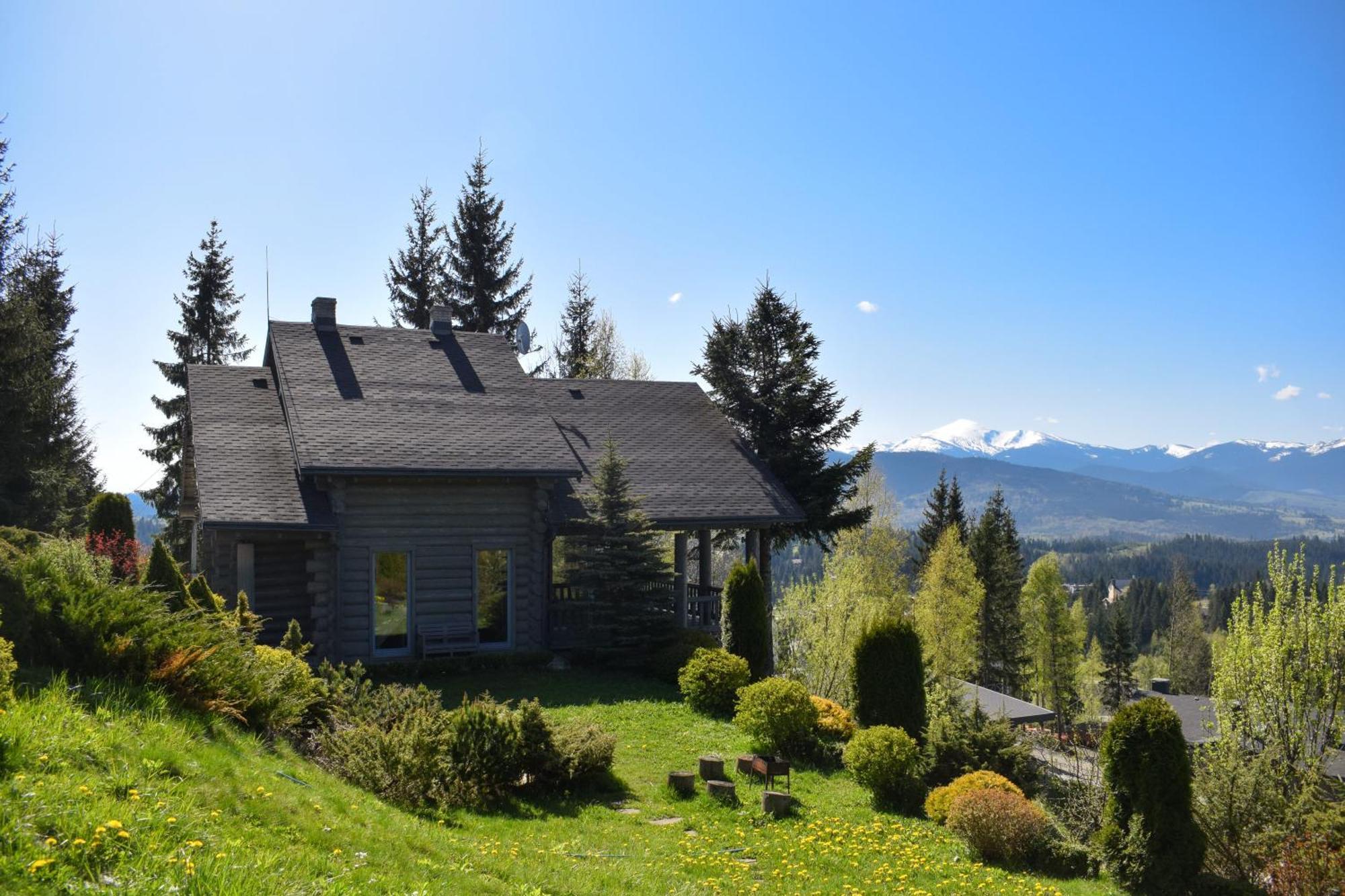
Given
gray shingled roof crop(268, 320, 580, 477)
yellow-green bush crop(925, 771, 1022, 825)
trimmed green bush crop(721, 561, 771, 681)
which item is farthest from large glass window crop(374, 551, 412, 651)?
yellow-green bush crop(925, 771, 1022, 825)

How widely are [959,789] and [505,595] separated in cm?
1104

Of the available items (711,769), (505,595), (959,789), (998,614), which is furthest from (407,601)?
(998,614)

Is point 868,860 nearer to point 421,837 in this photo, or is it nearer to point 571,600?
point 421,837

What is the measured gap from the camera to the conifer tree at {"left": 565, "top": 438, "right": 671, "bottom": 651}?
754 inches

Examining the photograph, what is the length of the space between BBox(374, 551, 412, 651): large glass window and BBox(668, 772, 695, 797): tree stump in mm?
9146

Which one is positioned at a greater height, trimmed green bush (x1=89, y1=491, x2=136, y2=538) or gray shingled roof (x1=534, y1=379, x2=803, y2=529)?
gray shingled roof (x1=534, y1=379, x2=803, y2=529)

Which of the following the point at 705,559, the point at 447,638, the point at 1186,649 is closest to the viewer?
the point at 447,638


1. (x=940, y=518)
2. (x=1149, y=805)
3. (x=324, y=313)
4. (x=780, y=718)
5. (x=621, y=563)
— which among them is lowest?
(x=1149, y=805)

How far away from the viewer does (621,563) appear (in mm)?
19172

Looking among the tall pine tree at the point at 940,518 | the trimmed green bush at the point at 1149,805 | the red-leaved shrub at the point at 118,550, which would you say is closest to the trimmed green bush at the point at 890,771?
the trimmed green bush at the point at 1149,805

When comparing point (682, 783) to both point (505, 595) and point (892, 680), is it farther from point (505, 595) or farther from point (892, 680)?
point (505, 595)

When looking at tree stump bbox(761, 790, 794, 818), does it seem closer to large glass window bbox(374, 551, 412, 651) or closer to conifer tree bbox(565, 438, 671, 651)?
conifer tree bbox(565, 438, 671, 651)

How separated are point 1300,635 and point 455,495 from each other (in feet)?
53.9

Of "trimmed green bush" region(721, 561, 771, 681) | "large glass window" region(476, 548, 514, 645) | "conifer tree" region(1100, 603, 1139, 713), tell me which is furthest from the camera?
"conifer tree" region(1100, 603, 1139, 713)
